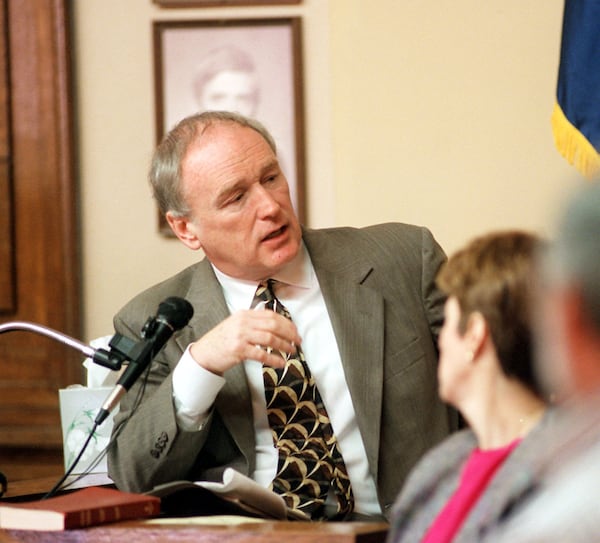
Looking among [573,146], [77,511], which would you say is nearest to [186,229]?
[77,511]

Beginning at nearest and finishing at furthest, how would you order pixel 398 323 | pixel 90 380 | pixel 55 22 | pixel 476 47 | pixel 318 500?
pixel 318 500, pixel 398 323, pixel 90 380, pixel 476 47, pixel 55 22

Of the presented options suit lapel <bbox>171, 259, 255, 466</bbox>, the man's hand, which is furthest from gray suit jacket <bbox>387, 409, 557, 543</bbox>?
suit lapel <bbox>171, 259, 255, 466</bbox>

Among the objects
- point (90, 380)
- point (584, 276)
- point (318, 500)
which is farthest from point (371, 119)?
point (584, 276)

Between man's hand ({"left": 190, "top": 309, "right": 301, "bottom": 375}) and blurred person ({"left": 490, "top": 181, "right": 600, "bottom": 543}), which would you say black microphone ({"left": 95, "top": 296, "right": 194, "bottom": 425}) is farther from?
blurred person ({"left": 490, "top": 181, "right": 600, "bottom": 543})

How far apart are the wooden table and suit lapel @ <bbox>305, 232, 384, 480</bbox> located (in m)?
0.72

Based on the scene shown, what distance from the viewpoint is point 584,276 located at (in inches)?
39.7

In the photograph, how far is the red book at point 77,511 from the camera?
207cm

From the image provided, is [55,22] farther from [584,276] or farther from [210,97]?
[584,276]

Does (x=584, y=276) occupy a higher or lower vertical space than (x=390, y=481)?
higher

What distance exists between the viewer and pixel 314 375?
2885 millimetres

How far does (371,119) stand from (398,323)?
1.56 metres

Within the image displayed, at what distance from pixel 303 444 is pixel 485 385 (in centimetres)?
116

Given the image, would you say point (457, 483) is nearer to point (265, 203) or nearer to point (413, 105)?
point (265, 203)

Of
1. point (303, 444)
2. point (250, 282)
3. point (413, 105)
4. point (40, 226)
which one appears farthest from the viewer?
point (40, 226)
